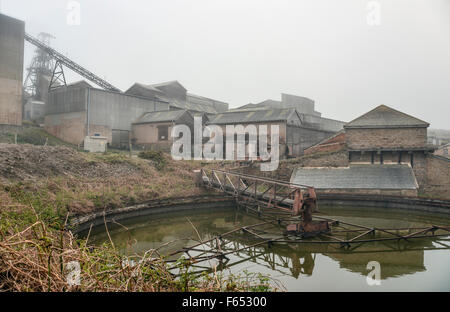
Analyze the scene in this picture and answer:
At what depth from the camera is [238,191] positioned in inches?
563

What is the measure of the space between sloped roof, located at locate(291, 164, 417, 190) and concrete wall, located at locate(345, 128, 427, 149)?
1.45m

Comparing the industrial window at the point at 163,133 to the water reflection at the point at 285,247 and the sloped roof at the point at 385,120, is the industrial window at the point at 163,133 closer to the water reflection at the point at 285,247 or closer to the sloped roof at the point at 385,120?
the water reflection at the point at 285,247

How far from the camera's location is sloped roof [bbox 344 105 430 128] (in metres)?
18.2

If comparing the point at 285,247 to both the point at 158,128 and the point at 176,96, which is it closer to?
the point at 158,128

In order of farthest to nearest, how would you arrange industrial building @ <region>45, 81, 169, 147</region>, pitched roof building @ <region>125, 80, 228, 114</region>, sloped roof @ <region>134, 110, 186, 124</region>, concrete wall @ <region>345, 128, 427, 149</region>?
→ pitched roof building @ <region>125, 80, 228, 114</region>, sloped roof @ <region>134, 110, 186, 124</region>, industrial building @ <region>45, 81, 169, 147</region>, concrete wall @ <region>345, 128, 427, 149</region>

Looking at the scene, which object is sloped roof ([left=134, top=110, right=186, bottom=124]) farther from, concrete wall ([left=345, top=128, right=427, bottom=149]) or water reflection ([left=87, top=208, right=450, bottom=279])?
concrete wall ([left=345, top=128, right=427, bottom=149])

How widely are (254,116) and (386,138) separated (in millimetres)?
10711

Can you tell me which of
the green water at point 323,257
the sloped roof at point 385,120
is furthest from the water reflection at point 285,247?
the sloped roof at point 385,120

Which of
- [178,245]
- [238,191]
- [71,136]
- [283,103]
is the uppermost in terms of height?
[283,103]

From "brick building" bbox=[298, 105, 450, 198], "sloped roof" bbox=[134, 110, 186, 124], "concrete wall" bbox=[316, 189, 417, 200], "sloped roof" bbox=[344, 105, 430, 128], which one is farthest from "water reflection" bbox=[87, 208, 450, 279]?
"sloped roof" bbox=[134, 110, 186, 124]
